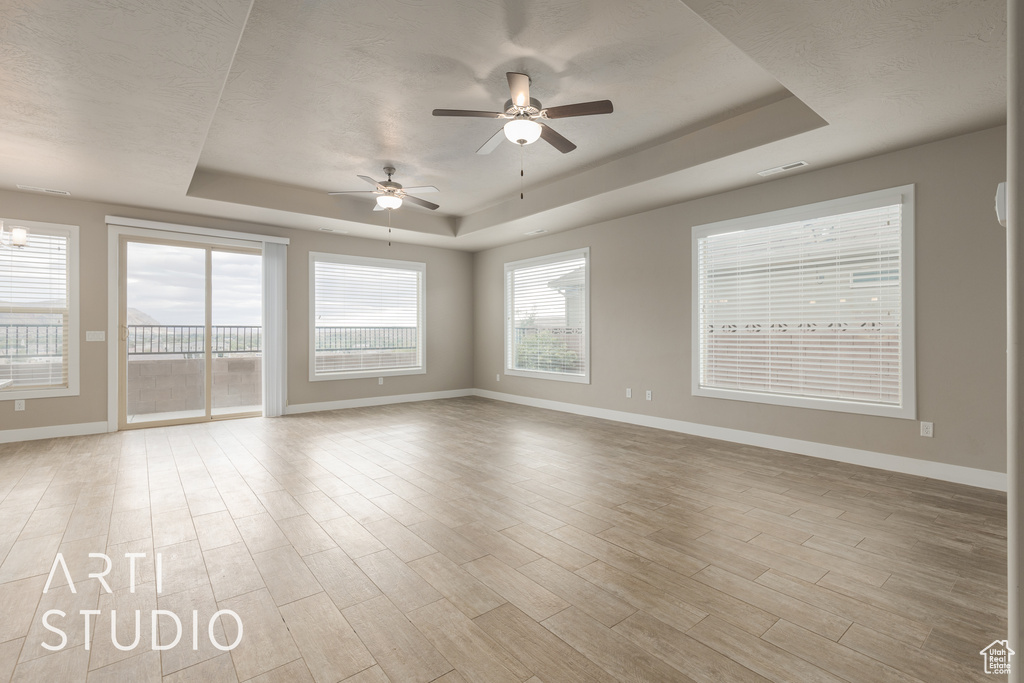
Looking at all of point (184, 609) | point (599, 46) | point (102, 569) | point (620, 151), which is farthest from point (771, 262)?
point (102, 569)

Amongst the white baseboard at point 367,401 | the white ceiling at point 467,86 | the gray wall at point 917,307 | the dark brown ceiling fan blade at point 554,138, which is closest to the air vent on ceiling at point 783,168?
the white ceiling at point 467,86

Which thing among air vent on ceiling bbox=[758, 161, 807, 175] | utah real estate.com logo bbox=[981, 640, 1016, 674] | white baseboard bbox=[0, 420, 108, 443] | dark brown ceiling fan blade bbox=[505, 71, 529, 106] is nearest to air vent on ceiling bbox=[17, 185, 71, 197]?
white baseboard bbox=[0, 420, 108, 443]

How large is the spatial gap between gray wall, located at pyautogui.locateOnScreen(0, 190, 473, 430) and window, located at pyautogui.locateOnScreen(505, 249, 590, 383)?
1147mm

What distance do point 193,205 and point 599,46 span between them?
16.9 feet

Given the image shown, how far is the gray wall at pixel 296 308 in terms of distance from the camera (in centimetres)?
537

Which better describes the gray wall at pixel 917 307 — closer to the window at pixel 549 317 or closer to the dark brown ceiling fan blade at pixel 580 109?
the window at pixel 549 317

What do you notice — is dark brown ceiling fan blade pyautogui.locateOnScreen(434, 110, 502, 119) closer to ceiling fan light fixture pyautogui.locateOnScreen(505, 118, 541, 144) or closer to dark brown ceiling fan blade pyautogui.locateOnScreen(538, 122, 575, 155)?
ceiling fan light fixture pyautogui.locateOnScreen(505, 118, 541, 144)

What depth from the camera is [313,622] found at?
6.63ft

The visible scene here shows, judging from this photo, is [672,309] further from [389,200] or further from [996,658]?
[996,658]

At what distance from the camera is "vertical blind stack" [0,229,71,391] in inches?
205

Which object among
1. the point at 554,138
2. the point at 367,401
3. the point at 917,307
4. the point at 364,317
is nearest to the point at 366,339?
the point at 364,317

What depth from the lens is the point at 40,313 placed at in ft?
17.5

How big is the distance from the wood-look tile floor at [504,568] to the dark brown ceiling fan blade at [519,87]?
2751 millimetres

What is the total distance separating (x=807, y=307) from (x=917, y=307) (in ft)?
2.74
